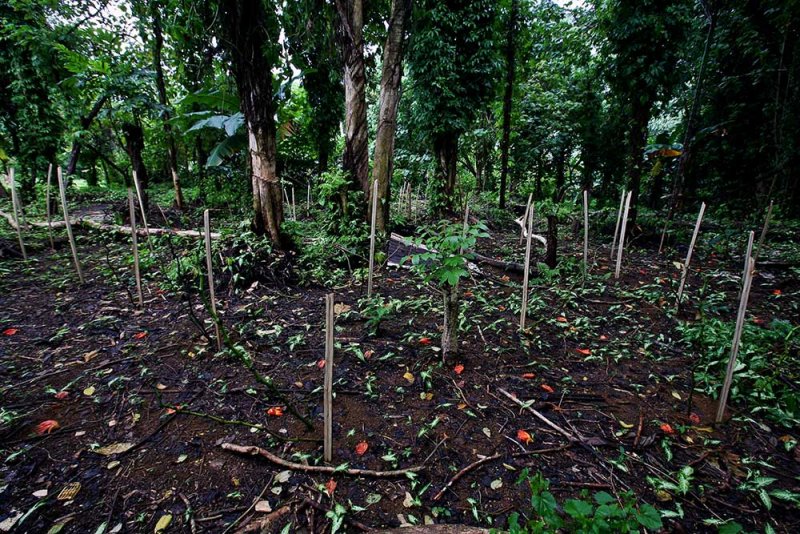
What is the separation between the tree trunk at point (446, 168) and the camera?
8820 millimetres

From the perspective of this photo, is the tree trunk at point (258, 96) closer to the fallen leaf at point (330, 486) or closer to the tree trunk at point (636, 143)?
the fallen leaf at point (330, 486)

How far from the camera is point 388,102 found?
456cm

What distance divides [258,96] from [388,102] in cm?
160

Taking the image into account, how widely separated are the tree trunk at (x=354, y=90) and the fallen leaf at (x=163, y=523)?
3.97 m

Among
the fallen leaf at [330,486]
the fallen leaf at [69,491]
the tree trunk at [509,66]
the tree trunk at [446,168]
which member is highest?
the tree trunk at [509,66]

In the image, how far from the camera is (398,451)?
1.93 meters

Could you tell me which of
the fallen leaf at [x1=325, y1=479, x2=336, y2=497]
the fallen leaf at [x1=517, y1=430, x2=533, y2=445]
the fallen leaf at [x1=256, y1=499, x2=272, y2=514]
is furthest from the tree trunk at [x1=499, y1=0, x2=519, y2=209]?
the fallen leaf at [x1=256, y1=499, x2=272, y2=514]

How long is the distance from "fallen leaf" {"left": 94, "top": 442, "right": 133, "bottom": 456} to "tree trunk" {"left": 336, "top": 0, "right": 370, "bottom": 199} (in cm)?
369

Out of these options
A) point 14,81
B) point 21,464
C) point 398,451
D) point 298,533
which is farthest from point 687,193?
point 14,81

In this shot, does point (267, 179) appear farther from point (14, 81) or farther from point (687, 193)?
point (687, 193)

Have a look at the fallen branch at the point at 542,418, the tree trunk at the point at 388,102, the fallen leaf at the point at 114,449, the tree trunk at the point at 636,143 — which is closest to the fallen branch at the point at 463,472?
the fallen branch at the point at 542,418

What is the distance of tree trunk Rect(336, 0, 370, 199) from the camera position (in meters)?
4.24

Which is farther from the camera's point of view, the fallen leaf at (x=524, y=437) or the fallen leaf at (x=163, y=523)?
the fallen leaf at (x=524, y=437)

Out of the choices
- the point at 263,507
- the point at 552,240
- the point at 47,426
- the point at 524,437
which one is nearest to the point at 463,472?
the point at 524,437
